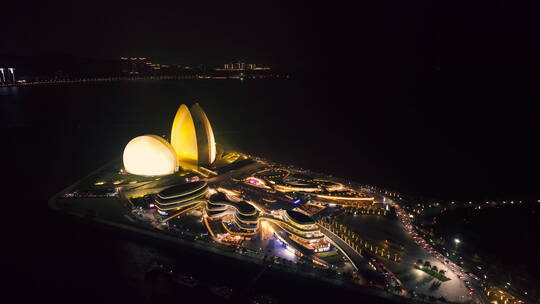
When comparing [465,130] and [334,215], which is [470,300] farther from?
[465,130]

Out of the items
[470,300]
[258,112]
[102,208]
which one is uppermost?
[258,112]

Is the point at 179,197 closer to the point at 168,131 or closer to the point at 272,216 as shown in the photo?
the point at 272,216

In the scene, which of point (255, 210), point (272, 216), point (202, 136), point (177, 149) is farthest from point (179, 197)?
point (177, 149)

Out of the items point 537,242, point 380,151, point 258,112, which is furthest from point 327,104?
point 537,242

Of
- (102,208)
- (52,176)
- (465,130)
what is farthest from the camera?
(465,130)

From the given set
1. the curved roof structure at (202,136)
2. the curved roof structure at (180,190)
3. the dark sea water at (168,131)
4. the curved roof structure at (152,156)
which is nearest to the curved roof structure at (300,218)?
the dark sea water at (168,131)

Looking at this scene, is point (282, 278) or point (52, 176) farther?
point (52, 176)

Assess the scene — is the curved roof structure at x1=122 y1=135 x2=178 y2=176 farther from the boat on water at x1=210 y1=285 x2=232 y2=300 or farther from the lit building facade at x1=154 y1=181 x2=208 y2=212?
the boat on water at x1=210 y1=285 x2=232 y2=300
